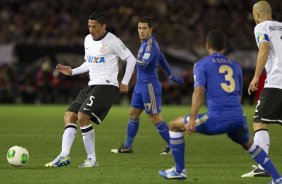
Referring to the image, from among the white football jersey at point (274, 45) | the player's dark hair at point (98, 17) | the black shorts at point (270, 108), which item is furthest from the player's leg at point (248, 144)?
the player's dark hair at point (98, 17)

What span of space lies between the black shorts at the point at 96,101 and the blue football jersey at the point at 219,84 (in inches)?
103

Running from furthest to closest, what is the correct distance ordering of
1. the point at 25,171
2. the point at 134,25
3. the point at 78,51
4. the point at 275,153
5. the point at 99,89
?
the point at 134,25 < the point at 78,51 < the point at 275,153 < the point at 99,89 < the point at 25,171

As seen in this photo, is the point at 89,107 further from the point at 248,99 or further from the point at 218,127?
the point at 248,99

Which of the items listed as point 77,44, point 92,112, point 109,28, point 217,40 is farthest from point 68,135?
point 109,28

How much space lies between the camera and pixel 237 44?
3219 cm

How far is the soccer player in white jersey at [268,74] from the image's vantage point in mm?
10031

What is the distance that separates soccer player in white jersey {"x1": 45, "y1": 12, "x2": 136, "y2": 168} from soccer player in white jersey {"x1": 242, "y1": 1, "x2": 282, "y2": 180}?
2159mm

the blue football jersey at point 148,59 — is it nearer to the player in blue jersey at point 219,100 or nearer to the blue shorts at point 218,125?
the player in blue jersey at point 219,100

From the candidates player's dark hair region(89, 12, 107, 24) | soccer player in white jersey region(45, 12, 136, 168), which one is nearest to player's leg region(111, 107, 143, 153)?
soccer player in white jersey region(45, 12, 136, 168)

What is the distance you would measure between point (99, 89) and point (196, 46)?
21.5 m

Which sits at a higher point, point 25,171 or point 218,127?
point 218,127

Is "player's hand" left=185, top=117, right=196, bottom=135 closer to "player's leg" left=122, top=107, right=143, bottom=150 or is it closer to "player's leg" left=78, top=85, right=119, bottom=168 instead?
"player's leg" left=78, top=85, right=119, bottom=168

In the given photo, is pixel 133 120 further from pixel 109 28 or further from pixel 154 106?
pixel 109 28

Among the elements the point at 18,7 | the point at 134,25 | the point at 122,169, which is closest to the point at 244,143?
the point at 122,169
